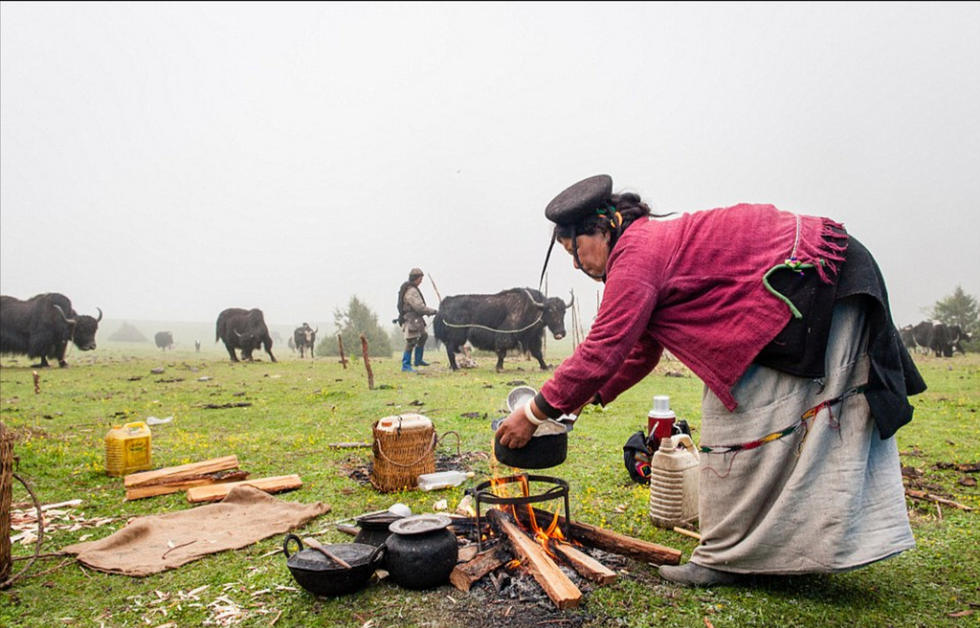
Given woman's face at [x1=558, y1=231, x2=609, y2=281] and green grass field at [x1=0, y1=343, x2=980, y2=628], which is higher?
woman's face at [x1=558, y1=231, x2=609, y2=281]

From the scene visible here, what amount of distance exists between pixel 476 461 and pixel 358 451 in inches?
64.7

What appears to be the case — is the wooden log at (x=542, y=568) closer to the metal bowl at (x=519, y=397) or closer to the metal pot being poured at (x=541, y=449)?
the metal pot being poured at (x=541, y=449)

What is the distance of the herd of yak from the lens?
19.7 metres

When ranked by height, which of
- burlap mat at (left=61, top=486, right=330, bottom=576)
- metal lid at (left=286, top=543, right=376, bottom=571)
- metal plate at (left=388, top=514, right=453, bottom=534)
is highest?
metal plate at (left=388, top=514, right=453, bottom=534)

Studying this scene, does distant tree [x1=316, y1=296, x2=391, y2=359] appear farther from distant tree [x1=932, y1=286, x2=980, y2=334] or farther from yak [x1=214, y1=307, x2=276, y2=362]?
distant tree [x1=932, y1=286, x2=980, y2=334]

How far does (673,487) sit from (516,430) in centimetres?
186

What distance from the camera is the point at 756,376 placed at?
3.06 metres

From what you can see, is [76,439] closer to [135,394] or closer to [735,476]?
[135,394]

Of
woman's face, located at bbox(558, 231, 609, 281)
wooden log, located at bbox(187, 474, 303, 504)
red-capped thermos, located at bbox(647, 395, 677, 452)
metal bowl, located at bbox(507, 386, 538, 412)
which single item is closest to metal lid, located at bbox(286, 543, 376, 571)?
metal bowl, located at bbox(507, 386, 538, 412)

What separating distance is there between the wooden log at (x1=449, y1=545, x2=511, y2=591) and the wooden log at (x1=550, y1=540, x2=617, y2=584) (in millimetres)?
336

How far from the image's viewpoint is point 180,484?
5.81 m

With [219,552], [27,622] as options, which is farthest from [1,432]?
[219,552]

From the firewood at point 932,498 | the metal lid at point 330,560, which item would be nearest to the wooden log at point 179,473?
the metal lid at point 330,560

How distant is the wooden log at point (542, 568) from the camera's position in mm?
2988
